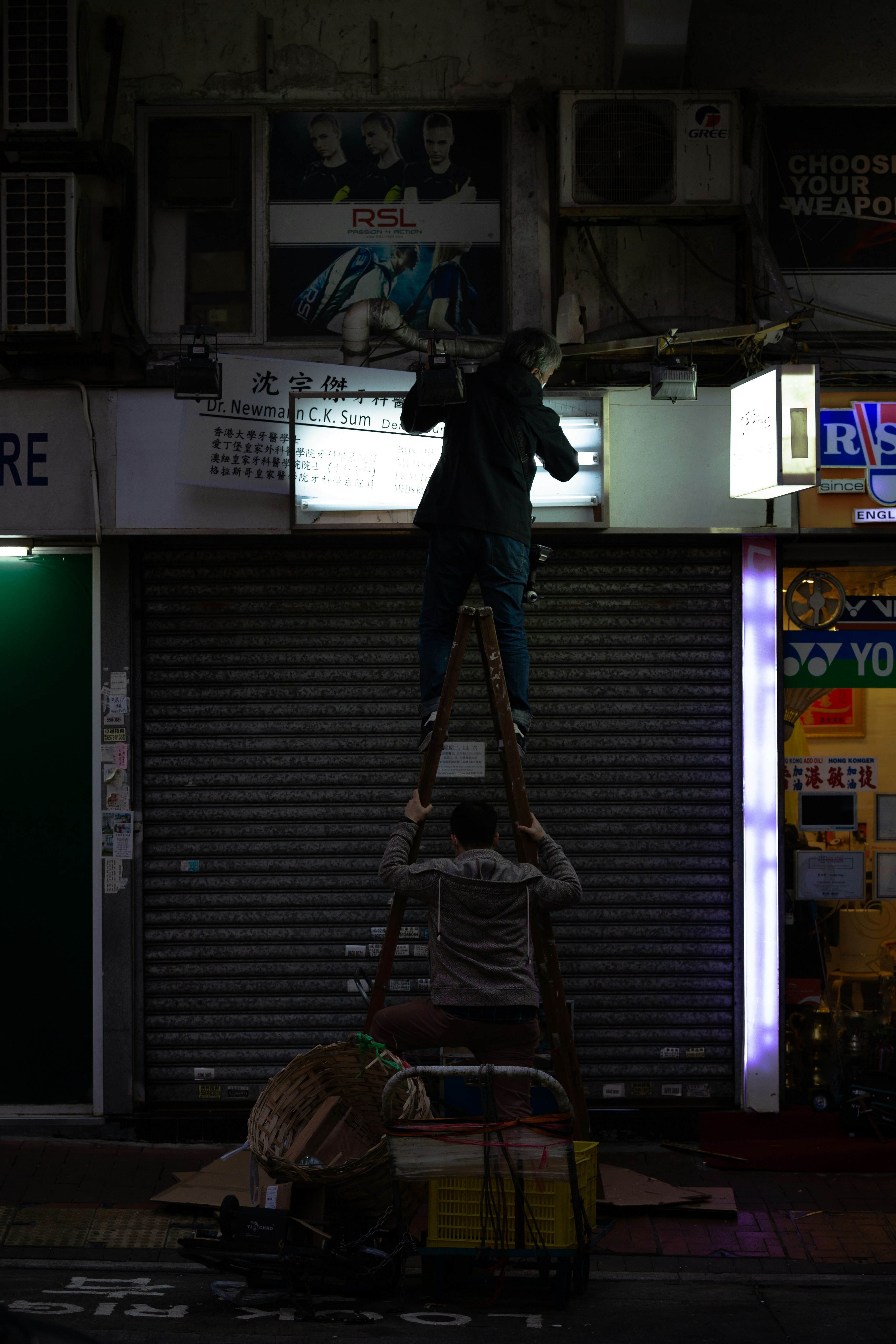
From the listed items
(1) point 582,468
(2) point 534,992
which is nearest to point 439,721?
(2) point 534,992

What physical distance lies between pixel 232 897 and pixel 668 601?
10.6ft

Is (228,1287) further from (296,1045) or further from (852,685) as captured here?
(852,685)

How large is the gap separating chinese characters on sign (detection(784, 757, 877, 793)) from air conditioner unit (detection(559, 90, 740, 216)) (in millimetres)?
3439

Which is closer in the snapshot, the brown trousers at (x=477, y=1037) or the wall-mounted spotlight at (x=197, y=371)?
the brown trousers at (x=477, y=1037)

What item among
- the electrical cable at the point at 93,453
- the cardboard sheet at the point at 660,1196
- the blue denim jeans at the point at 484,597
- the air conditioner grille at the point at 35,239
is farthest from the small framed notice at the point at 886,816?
the air conditioner grille at the point at 35,239

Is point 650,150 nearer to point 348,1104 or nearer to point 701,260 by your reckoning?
point 701,260

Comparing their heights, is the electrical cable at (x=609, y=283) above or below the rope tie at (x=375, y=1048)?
above

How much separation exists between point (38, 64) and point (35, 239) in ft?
3.43

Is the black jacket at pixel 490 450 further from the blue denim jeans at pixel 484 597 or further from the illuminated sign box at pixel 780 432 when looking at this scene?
the illuminated sign box at pixel 780 432

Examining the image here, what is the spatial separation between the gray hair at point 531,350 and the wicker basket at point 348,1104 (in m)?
3.46

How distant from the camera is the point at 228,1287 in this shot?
546 centimetres

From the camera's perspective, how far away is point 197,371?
6.84 metres

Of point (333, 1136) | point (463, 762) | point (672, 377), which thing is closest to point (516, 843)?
point (463, 762)

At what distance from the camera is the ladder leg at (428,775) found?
19.5 feet
